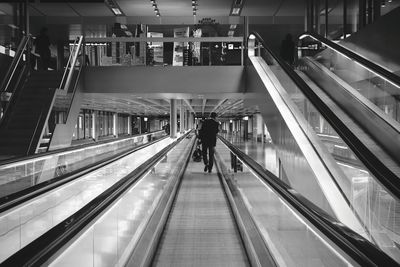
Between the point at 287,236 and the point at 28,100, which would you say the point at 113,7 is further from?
the point at 287,236

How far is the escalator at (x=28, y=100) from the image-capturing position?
8055mm

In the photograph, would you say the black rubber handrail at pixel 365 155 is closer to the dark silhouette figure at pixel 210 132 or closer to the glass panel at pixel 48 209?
the glass panel at pixel 48 209

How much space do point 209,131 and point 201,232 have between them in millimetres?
5847

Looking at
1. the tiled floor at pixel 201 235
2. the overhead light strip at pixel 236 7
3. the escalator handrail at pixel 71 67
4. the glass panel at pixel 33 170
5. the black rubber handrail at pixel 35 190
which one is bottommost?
the tiled floor at pixel 201 235

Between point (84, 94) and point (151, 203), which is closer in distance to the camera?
point (151, 203)

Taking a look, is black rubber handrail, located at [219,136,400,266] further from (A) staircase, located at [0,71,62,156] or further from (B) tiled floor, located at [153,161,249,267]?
(A) staircase, located at [0,71,62,156]

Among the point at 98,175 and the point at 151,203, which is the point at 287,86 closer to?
the point at 151,203

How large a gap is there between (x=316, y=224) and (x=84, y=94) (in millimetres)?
9387

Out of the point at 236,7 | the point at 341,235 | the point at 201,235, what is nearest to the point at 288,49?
the point at 236,7

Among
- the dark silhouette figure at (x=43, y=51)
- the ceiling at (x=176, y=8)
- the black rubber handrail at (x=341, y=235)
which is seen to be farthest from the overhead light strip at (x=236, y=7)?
the black rubber handrail at (x=341, y=235)

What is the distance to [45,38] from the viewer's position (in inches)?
461

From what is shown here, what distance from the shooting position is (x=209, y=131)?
37.3 feet

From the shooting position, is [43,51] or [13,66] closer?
[13,66]

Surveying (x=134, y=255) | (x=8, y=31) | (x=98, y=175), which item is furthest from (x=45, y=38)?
(x=134, y=255)
